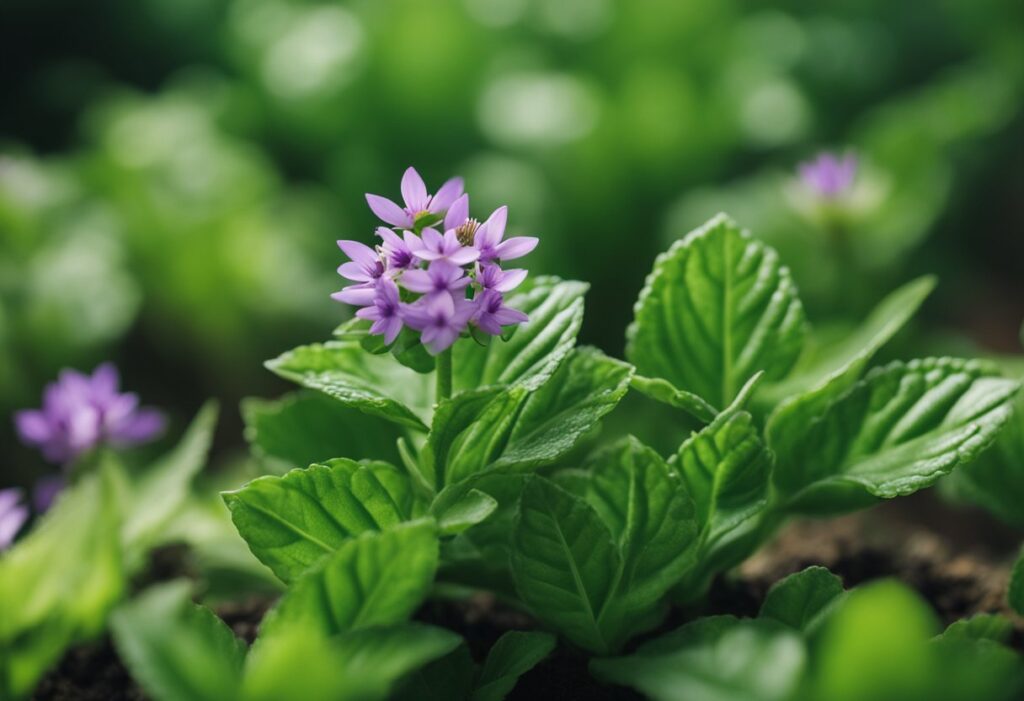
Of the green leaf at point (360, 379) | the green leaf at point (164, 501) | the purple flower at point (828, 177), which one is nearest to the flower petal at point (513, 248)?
the green leaf at point (360, 379)

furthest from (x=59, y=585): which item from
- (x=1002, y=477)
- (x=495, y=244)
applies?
(x=1002, y=477)

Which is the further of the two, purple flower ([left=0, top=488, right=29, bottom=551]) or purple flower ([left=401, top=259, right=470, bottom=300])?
purple flower ([left=0, top=488, right=29, bottom=551])

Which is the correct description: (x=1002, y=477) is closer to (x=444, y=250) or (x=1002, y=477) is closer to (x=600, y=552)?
(x=600, y=552)

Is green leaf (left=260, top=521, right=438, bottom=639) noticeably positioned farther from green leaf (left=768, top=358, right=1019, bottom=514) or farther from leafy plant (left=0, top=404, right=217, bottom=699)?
green leaf (left=768, top=358, right=1019, bottom=514)

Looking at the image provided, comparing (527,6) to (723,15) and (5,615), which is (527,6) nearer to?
(723,15)

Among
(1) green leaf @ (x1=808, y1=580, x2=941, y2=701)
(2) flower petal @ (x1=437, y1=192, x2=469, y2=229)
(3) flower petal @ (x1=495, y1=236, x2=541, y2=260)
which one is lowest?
(1) green leaf @ (x1=808, y1=580, x2=941, y2=701)

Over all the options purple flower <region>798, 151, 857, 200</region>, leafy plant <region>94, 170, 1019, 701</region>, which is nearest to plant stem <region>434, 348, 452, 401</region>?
leafy plant <region>94, 170, 1019, 701</region>

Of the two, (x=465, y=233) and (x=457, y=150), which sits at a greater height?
(x=457, y=150)

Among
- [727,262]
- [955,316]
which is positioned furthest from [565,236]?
[727,262]
